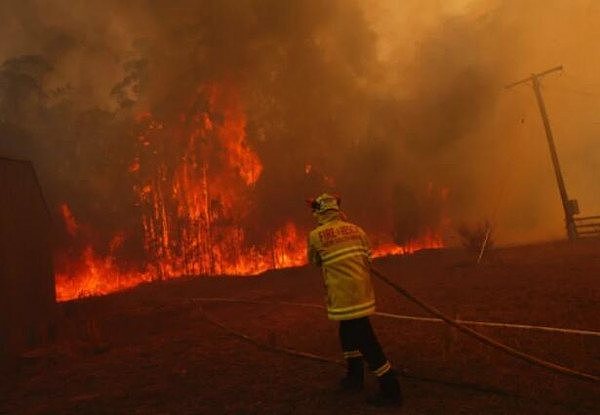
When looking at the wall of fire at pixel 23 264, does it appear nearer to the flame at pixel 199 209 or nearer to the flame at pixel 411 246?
the flame at pixel 199 209

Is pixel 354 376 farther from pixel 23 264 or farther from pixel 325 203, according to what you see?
pixel 23 264

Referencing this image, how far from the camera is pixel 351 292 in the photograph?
502 centimetres

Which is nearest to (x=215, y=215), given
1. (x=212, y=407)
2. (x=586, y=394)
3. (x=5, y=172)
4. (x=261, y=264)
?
(x=261, y=264)

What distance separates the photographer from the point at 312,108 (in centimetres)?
2898

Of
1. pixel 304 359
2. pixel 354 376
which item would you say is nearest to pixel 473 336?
pixel 354 376

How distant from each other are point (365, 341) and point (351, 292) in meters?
0.52

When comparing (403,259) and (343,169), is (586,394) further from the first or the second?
(343,169)

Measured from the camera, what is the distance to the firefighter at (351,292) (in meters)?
4.87

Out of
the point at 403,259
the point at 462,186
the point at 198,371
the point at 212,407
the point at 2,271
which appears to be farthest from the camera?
the point at 462,186

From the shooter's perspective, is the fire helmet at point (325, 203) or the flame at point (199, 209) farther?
the flame at point (199, 209)

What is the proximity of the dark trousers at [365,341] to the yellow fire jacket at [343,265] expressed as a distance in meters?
0.15

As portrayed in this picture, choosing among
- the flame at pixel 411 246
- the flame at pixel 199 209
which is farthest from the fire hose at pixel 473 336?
the flame at pixel 411 246

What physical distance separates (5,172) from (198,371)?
7.39 meters

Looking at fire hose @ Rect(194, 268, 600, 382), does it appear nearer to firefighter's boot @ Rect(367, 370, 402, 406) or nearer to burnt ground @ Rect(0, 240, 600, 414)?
burnt ground @ Rect(0, 240, 600, 414)
